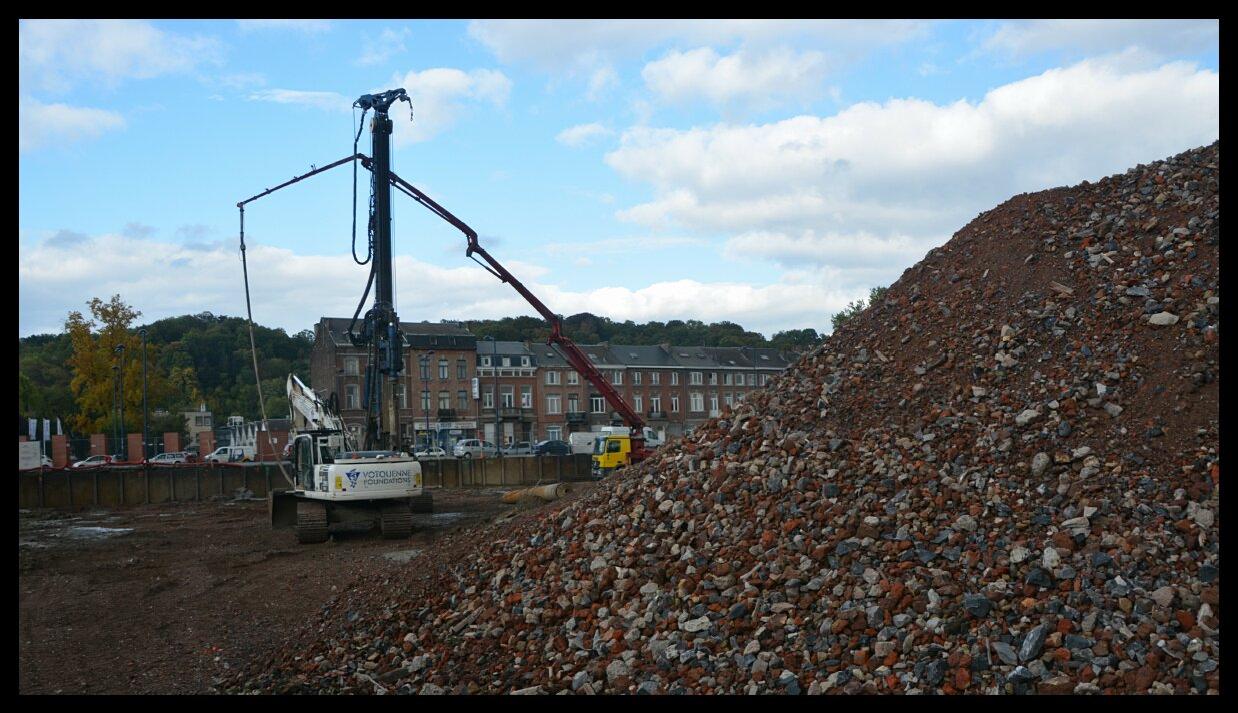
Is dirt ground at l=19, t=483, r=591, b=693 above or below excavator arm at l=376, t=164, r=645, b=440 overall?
below

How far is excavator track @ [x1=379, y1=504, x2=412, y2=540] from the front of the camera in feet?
68.6

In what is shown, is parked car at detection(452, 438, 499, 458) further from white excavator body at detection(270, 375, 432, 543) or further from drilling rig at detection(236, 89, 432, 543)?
white excavator body at detection(270, 375, 432, 543)

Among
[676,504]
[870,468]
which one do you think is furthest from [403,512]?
[870,468]

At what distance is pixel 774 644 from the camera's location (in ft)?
26.1

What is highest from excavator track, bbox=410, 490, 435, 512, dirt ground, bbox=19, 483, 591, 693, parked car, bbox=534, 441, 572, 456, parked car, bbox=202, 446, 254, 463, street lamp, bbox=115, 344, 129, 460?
street lamp, bbox=115, 344, 129, 460

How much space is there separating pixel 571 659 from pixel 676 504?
2357 mm

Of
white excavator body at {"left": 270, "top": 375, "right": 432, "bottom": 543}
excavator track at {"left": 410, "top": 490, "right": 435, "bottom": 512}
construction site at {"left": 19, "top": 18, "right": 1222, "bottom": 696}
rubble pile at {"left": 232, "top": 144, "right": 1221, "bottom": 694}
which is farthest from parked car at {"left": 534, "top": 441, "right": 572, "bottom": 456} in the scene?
rubble pile at {"left": 232, "top": 144, "right": 1221, "bottom": 694}

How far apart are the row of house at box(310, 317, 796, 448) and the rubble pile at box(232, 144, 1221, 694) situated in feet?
170

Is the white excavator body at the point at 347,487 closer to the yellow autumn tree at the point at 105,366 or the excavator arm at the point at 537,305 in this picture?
the excavator arm at the point at 537,305

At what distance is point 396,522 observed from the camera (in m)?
20.9

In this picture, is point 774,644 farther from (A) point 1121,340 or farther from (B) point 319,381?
(B) point 319,381

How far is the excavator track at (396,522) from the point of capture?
68.6 ft

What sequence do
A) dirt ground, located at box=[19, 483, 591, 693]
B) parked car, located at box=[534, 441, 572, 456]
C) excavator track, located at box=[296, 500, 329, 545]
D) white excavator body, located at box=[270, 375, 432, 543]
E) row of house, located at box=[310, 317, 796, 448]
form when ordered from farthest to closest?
row of house, located at box=[310, 317, 796, 448], parked car, located at box=[534, 441, 572, 456], excavator track, located at box=[296, 500, 329, 545], white excavator body, located at box=[270, 375, 432, 543], dirt ground, located at box=[19, 483, 591, 693]

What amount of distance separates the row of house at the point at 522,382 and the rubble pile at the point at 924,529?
5183 centimetres
